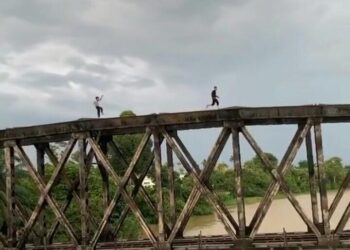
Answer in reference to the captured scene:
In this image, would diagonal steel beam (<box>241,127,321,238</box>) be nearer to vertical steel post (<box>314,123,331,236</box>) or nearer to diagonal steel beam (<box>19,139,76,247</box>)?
vertical steel post (<box>314,123,331,236</box>)

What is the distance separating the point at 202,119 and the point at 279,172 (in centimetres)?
246

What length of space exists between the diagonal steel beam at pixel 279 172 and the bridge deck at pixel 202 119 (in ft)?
1.20

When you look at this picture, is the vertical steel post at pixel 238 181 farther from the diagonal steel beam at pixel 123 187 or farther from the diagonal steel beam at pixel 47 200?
the diagonal steel beam at pixel 47 200

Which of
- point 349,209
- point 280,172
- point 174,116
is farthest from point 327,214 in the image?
point 174,116

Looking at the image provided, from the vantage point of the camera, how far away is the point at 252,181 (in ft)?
324

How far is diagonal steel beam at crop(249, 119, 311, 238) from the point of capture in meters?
15.1

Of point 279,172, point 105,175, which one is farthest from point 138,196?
point 279,172

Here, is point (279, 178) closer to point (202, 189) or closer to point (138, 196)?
point (202, 189)

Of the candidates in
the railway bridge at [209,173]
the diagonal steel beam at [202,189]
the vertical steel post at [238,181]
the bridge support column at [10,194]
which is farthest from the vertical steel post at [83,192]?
the vertical steel post at [238,181]

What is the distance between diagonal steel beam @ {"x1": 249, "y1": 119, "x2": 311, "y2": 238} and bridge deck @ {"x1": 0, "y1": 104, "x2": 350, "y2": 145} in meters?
0.36

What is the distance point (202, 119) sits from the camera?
52.1ft

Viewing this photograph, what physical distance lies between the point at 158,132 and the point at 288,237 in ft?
14.7

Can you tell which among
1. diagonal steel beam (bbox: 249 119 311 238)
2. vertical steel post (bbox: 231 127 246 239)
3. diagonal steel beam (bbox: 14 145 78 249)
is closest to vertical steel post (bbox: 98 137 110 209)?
diagonal steel beam (bbox: 14 145 78 249)

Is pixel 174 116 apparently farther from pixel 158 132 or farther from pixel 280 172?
pixel 280 172
